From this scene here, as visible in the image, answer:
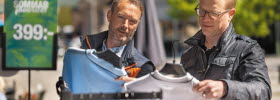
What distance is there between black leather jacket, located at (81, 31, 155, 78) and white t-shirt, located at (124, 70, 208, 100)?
334mm

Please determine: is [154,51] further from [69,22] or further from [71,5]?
[69,22]

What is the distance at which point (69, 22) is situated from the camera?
45.4m

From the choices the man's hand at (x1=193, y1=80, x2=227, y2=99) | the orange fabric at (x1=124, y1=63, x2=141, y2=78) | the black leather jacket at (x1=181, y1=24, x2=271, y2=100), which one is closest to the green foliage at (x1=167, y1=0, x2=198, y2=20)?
the black leather jacket at (x1=181, y1=24, x2=271, y2=100)

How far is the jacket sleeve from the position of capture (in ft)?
7.14

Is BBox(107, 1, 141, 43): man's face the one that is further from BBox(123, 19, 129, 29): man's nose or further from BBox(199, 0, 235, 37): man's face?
BBox(199, 0, 235, 37): man's face

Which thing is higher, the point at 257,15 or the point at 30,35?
the point at 30,35

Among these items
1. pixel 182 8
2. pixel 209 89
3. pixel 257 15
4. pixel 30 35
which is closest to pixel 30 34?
pixel 30 35

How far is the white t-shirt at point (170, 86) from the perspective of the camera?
6.93ft

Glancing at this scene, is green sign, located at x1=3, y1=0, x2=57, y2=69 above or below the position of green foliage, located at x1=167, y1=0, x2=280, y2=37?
above

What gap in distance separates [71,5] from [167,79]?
131 ft

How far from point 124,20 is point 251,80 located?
674mm

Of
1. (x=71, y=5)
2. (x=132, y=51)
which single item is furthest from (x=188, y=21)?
(x=132, y=51)

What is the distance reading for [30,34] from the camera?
436 cm

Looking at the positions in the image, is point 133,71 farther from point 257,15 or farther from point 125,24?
point 257,15
